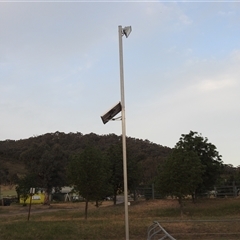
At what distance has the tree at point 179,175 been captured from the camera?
27.9m

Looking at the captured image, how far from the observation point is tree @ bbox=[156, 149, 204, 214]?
91.6ft

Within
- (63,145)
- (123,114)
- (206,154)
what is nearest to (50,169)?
(206,154)

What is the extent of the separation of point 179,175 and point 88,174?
6239 millimetres

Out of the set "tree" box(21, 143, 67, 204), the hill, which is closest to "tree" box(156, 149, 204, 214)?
"tree" box(21, 143, 67, 204)

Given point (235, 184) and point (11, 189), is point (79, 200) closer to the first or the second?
point (235, 184)

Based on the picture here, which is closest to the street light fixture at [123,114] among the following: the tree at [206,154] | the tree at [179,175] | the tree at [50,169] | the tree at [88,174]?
the tree at [88,174]

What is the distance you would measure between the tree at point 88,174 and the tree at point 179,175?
4438mm

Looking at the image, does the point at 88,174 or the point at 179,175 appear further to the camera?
the point at 179,175

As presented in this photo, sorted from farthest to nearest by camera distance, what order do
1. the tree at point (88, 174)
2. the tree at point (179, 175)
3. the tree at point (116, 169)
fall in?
the tree at point (116, 169) → the tree at point (179, 175) → the tree at point (88, 174)

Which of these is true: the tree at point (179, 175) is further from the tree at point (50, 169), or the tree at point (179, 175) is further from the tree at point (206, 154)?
the tree at point (50, 169)

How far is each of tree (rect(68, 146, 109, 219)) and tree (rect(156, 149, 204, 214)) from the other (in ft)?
14.6

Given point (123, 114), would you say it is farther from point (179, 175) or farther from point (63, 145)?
point (63, 145)

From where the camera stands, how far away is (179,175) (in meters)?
27.9

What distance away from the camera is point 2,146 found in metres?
128
